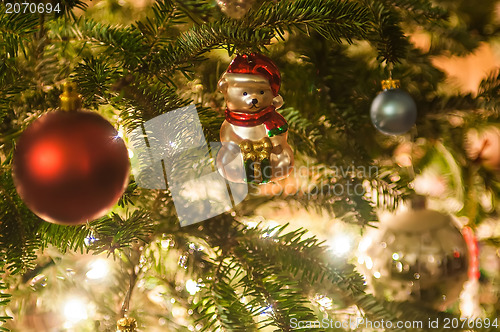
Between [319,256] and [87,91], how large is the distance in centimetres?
32

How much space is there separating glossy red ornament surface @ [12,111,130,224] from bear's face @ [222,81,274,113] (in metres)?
0.16

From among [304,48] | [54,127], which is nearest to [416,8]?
[304,48]

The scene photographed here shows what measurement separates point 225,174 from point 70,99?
0.66 feet

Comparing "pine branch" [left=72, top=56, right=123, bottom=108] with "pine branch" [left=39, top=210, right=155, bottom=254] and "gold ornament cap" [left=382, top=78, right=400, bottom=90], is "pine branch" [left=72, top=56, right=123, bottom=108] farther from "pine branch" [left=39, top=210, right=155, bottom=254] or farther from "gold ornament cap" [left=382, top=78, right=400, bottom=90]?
"gold ornament cap" [left=382, top=78, right=400, bottom=90]

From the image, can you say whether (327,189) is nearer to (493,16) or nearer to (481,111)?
(481,111)

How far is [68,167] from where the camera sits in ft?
1.15

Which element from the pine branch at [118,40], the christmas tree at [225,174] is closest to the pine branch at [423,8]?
the christmas tree at [225,174]

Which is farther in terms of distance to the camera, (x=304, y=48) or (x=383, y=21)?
(x=304, y=48)

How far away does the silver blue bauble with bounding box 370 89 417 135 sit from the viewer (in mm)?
669

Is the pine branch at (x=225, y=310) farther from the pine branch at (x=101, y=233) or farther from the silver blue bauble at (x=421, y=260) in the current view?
the silver blue bauble at (x=421, y=260)

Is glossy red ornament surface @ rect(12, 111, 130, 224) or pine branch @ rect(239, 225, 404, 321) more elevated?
glossy red ornament surface @ rect(12, 111, 130, 224)

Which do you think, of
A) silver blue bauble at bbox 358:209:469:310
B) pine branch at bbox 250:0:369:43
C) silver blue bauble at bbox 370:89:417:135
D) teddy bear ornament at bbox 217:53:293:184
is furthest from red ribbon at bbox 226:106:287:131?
silver blue bauble at bbox 358:209:469:310

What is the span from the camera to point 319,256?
54 centimetres

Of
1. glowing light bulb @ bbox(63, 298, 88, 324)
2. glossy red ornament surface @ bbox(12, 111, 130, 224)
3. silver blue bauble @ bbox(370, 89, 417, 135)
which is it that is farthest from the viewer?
silver blue bauble @ bbox(370, 89, 417, 135)
